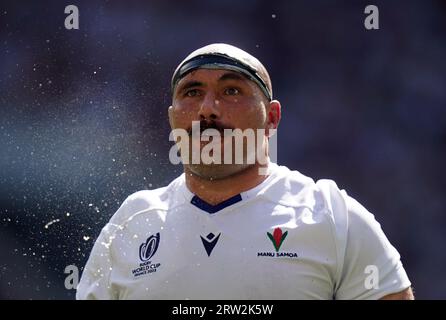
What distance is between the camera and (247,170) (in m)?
3.31

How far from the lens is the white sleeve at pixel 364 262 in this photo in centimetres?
297

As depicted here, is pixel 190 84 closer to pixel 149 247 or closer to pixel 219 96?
pixel 219 96

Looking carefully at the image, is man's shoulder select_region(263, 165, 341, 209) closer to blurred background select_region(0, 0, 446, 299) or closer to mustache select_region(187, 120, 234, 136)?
mustache select_region(187, 120, 234, 136)

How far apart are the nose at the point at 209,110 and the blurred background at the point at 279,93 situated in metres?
Answer: 2.52

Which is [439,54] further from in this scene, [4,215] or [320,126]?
[4,215]

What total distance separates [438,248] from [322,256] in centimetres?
370

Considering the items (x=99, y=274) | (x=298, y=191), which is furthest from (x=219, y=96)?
(x=99, y=274)

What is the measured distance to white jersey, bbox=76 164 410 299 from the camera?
2.97 metres

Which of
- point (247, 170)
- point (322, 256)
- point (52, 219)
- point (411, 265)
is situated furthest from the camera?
point (411, 265)

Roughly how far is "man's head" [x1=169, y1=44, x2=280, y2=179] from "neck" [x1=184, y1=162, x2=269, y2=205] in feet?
0.08

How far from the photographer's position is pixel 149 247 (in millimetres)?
3170

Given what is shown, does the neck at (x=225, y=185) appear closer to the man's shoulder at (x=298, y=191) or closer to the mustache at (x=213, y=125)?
the man's shoulder at (x=298, y=191)

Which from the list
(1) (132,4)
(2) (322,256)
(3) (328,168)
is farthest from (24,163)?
(2) (322,256)

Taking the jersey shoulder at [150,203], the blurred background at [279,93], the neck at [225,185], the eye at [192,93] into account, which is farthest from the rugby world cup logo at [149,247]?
the blurred background at [279,93]
